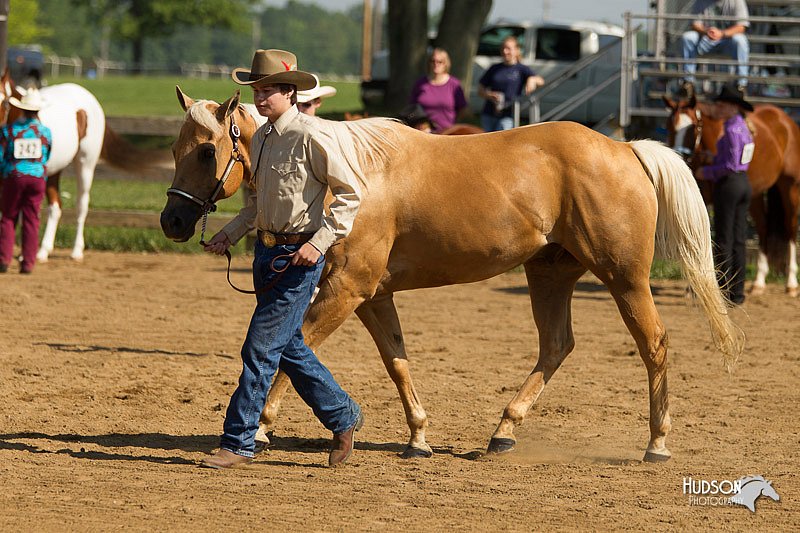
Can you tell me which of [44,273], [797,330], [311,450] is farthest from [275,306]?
[44,273]

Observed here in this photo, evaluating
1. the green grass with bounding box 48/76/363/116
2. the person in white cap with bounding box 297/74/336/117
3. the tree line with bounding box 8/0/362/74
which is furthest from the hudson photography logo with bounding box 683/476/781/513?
the tree line with bounding box 8/0/362/74

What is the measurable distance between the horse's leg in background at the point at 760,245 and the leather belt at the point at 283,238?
7.71 metres

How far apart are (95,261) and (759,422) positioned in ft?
28.1

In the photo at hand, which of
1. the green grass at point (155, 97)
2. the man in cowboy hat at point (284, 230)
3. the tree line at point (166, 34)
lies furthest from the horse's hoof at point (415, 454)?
the tree line at point (166, 34)

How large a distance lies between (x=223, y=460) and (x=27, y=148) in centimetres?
706

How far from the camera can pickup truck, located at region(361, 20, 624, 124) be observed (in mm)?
21922

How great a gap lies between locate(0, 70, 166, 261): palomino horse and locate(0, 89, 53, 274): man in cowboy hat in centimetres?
37

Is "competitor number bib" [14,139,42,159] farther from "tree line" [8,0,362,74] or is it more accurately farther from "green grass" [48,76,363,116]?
"tree line" [8,0,362,74]

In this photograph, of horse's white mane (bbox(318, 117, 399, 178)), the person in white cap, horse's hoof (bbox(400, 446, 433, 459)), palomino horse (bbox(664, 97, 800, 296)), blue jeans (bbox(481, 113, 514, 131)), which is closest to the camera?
horse's white mane (bbox(318, 117, 399, 178))

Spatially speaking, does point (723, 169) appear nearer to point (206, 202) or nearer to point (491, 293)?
point (491, 293)

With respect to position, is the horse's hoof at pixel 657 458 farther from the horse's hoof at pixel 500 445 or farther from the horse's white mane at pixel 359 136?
Result: the horse's white mane at pixel 359 136

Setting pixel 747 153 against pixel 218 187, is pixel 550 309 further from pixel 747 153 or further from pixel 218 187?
pixel 747 153

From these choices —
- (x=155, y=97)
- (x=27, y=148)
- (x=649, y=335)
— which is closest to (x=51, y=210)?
(x=27, y=148)

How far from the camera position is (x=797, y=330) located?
975 cm
